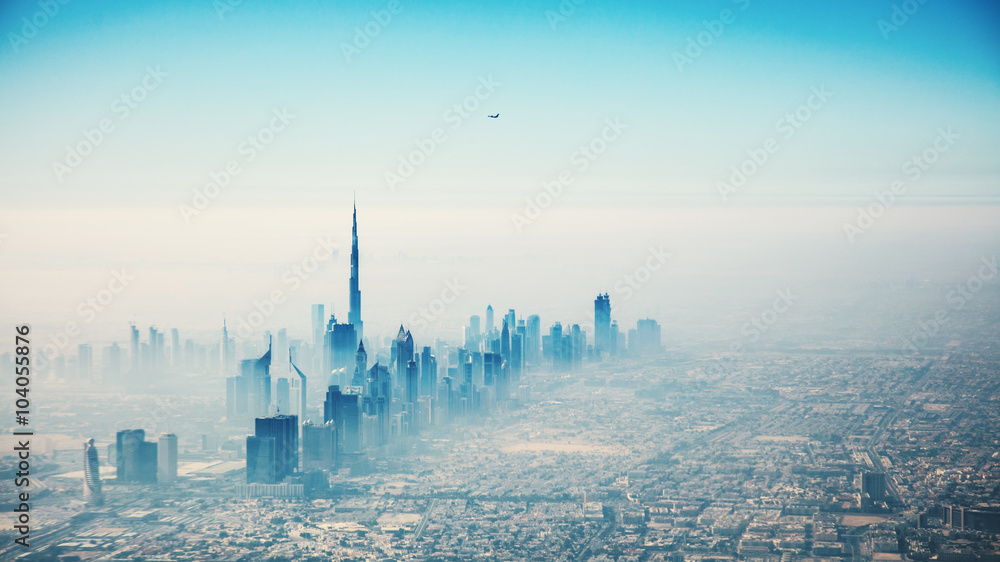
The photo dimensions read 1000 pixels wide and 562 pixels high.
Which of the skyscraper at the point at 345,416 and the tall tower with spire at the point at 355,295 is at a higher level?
the tall tower with spire at the point at 355,295

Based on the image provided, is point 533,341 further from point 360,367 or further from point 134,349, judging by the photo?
point 134,349

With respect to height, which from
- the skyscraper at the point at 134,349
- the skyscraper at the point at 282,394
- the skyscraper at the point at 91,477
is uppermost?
the skyscraper at the point at 134,349

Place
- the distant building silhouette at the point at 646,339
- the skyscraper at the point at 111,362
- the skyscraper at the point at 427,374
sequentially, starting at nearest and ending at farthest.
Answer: the skyscraper at the point at 111,362
the skyscraper at the point at 427,374
the distant building silhouette at the point at 646,339

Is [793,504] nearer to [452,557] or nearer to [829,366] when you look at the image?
[452,557]

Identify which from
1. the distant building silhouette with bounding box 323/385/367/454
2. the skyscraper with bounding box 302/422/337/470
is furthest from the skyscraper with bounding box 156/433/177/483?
the distant building silhouette with bounding box 323/385/367/454

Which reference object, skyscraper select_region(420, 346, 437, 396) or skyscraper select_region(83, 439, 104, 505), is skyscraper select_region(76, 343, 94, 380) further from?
skyscraper select_region(420, 346, 437, 396)

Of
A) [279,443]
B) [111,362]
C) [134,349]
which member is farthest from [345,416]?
[134,349]

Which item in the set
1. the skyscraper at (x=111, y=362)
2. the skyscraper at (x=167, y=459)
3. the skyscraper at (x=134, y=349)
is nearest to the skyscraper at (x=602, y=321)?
the skyscraper at (x=134, y=349)

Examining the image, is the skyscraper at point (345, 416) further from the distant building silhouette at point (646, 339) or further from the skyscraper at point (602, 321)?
the distant building silhouette at point (646, 339)
